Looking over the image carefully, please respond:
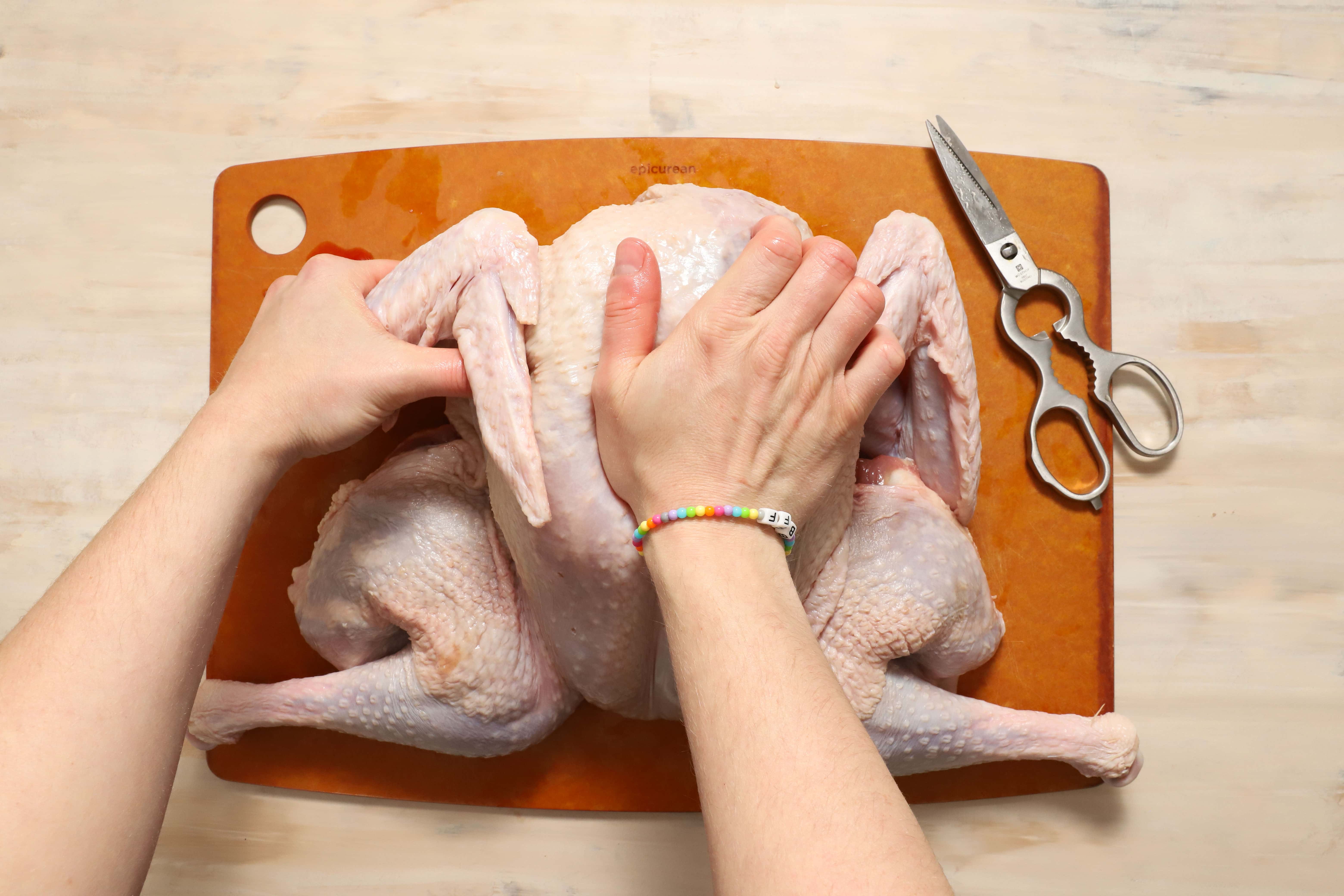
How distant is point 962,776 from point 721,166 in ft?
3.81

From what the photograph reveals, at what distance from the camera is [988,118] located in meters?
1.61

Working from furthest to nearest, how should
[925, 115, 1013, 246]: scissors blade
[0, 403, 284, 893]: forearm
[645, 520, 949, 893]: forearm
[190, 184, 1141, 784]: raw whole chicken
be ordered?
[925, 115, 1013, 246]: scissors blade
[190, 184, 1141, 784]: raw whole chicken
[0, 403, 284, 893]: forearm
[645, 520, 949, 893]: forearm

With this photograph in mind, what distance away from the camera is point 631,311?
1.10m

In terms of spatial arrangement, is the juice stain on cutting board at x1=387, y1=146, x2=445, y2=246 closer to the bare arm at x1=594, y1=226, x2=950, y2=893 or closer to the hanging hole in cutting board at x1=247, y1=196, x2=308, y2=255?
the hanging hole in cutting board at x1=247, y1=196, x2=308, y2=255

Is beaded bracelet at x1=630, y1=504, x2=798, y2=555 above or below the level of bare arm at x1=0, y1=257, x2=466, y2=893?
above

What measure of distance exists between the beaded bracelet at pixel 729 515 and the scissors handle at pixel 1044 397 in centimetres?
68

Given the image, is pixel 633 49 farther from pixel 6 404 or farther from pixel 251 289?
pixel 6 404

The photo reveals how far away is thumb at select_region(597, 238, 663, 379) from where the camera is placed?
1.10 m

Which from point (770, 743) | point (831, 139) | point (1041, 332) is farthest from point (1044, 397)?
point (770, 743)

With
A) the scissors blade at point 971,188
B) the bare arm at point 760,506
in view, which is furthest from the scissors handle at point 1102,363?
the bare arm at point 760,506

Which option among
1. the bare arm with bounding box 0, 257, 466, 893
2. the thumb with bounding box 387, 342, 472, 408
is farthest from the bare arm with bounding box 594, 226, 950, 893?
the bare arm with bounding box 0, 257, 466, 893

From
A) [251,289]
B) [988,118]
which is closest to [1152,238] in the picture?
[988,118]

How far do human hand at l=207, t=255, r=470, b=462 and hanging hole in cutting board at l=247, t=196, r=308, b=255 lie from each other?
1.23 feet

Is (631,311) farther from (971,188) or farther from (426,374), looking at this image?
(971,188)
